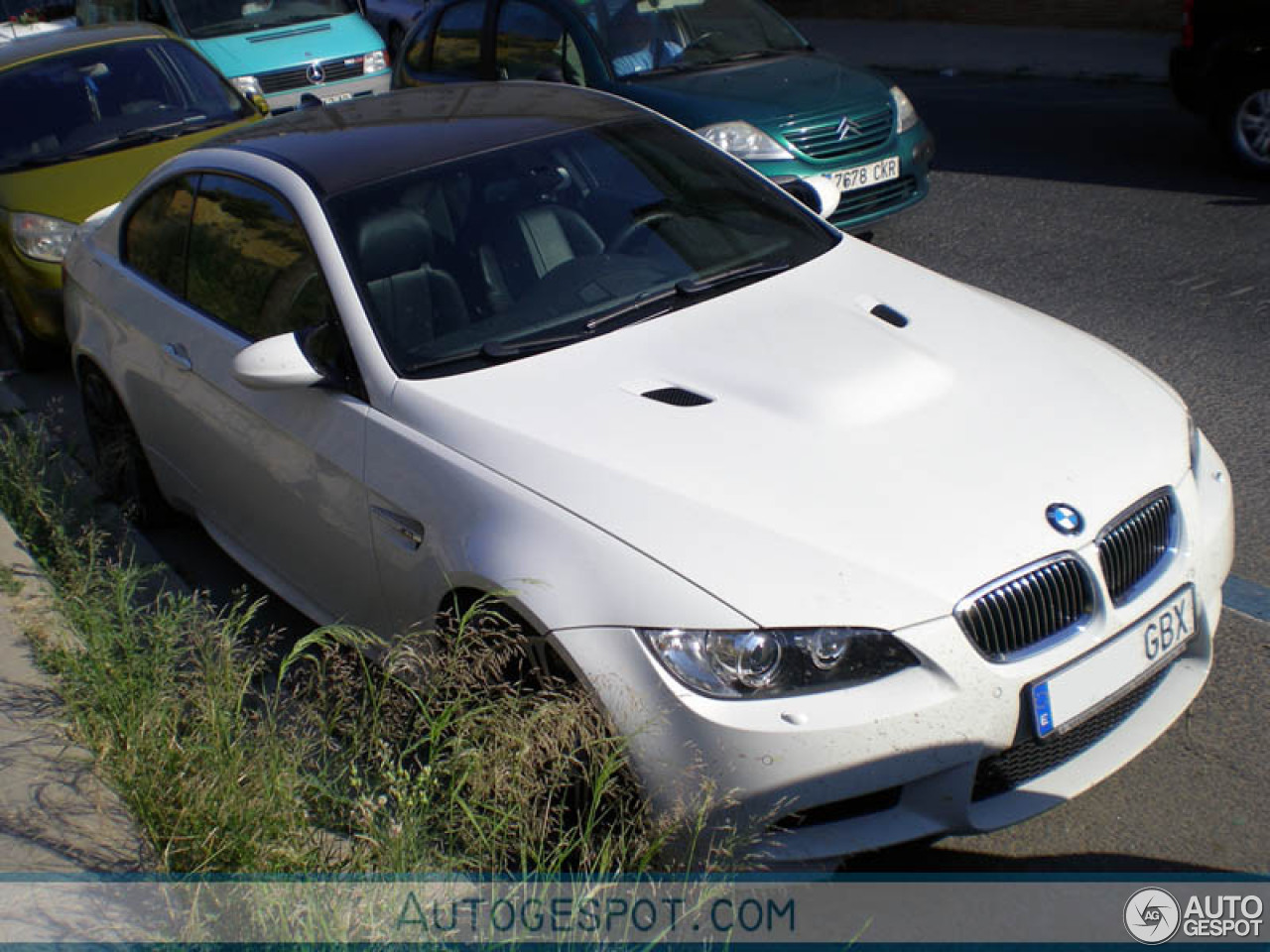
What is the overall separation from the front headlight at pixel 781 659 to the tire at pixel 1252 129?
7.40 m

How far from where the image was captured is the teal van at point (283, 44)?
11625mm

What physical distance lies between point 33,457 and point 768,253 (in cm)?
293

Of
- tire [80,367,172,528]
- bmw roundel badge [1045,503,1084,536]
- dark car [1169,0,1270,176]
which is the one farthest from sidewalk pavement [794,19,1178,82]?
bmw roundel badge [1045,503,1084,536]

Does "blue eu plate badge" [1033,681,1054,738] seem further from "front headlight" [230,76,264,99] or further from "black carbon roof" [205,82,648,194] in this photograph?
"front headlight" [230,76,264,99]

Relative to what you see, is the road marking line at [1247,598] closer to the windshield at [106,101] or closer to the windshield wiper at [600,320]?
the windshield wiper at [600,320]

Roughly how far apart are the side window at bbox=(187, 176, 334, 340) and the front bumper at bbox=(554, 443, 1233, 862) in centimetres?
165

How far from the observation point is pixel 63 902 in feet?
10.1

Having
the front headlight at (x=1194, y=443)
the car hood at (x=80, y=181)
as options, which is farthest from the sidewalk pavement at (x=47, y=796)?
the car hood at (x=80, y=181)

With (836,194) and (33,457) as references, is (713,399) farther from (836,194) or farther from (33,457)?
(33,457)

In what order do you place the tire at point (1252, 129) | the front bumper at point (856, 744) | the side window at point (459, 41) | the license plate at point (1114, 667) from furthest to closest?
the side window at point (459, 41) → the tire at point (1252, 129) → the license plate at point (1114, 667) → the front bumper at point (856, 744)

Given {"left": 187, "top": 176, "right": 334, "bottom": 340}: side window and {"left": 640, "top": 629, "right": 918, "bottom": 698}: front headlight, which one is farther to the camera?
{"left": 187, "top": 176, "right": 334, "bottom": 340}: side window

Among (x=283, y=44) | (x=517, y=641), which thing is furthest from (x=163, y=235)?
(x=283, y=44)

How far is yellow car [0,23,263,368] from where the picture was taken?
743 cm

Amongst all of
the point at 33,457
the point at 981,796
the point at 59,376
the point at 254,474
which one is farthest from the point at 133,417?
the point at 981,796
